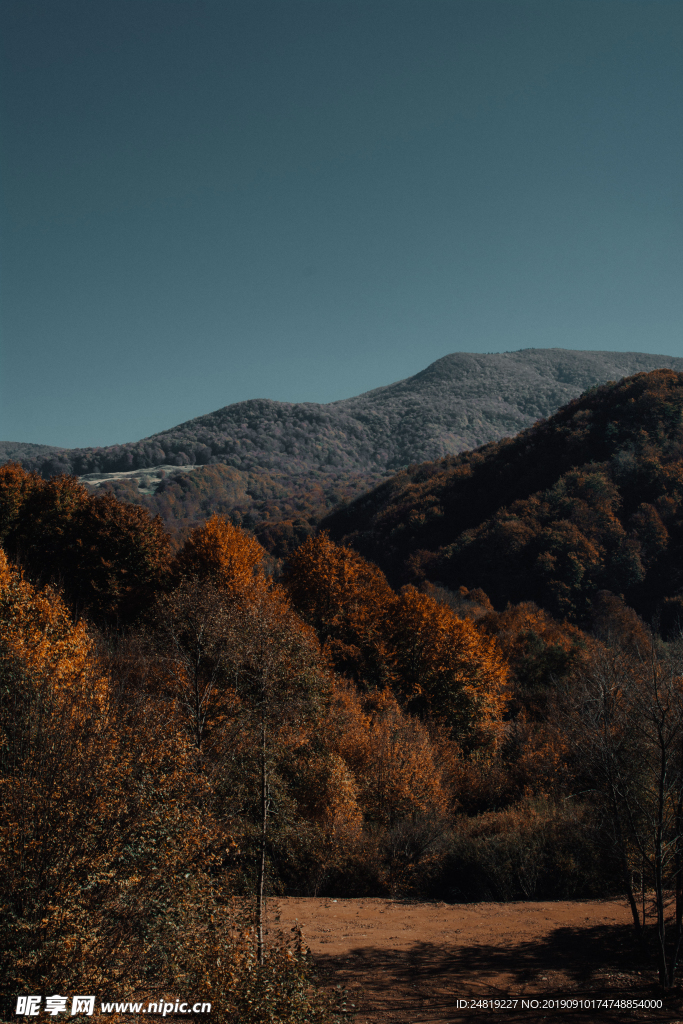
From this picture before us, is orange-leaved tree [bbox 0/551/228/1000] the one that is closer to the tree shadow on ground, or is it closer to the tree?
the tree shadow on ground

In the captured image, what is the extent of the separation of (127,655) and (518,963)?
16.9 meters

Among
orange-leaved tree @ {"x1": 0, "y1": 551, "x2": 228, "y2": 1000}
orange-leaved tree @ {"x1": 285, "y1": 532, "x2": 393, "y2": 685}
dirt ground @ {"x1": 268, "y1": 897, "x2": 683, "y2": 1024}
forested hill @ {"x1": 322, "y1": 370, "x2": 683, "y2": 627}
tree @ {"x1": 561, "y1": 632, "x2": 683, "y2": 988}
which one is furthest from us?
forested hill @ {"x1": 322, "y1": 370, "x2": 683, "y2": 627}

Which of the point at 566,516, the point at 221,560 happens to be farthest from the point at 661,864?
the point at 566,516

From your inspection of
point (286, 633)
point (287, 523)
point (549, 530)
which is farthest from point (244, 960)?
point (287, 523)

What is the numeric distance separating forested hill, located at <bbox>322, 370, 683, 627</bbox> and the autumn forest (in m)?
20.8

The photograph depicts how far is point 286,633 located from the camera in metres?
22.8

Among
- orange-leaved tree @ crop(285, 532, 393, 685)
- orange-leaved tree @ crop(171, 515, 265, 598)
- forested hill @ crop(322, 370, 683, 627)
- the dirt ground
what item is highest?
forested hill @ crop(322, 370, 683, 627)

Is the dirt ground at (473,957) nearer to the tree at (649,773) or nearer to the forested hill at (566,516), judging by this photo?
the tree at (649,773)

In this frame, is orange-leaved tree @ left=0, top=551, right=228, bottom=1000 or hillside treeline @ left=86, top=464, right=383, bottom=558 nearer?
orange-leaved tree @ left=0, top=551, right=228, bottom=1000

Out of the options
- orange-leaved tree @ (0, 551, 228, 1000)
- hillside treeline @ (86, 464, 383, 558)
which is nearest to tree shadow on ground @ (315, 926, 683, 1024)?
orange-leaved tree @ (0, 551, 228, 1000)

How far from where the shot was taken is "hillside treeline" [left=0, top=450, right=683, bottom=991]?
9.27 metres

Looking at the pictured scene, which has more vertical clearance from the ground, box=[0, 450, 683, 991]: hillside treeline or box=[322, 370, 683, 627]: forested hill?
box=[322, 370, 683, 627]: forested hill

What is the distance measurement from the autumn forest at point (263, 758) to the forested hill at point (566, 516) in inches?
817

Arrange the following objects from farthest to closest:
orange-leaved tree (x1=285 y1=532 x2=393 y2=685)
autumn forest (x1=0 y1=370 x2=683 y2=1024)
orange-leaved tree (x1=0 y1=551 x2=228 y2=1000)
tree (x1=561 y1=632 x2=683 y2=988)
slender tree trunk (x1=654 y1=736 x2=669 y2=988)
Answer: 1. orange-leaved tree (x1=285 y1=532 x2=393 y2=685)
2. tree (x1=561 y1=632 x2=683 y2=988)
3. slender tree trunk (x1=654 y1=736 x2=669 y2=988)
4. autumn forest (x1=0 y1=370 x2=683 y2=1024)
5. orange-leaved tree (x1=0 y1=551 x2=228 y2=1000)
